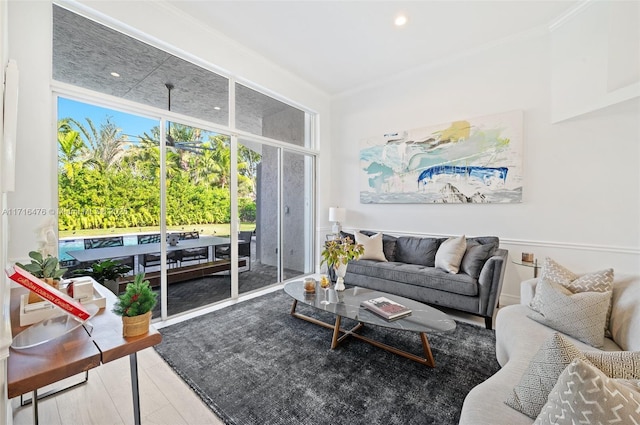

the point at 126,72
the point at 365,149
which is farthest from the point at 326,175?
the point at 126,72

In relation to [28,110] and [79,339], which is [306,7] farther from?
[79,339]

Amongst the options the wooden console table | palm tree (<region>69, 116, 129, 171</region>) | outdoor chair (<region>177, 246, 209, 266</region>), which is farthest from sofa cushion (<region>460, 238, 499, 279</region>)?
palm tree (<region>69, 116, 129, 171</region>)

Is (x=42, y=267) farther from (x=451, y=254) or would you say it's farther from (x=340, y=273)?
(x=451, y=254)

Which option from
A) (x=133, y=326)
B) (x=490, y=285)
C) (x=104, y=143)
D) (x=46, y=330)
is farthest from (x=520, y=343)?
(x=104, y=143)

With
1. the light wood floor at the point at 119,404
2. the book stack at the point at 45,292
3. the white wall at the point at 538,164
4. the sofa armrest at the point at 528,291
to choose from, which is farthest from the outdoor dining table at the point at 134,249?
the sofa armrest at the point at 528,291

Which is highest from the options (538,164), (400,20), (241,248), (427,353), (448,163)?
(400,20)

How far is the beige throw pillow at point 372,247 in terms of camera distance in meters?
3.96

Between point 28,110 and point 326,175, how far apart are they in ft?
12.9

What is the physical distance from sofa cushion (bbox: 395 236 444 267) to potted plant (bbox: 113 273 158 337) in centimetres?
339

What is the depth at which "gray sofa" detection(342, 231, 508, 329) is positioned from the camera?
113 inches

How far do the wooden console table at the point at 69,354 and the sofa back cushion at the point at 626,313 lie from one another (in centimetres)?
260

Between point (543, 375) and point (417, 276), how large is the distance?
234 centimetres

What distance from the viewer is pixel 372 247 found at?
4.01 metres

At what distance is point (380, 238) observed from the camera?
Answer: 411cm
